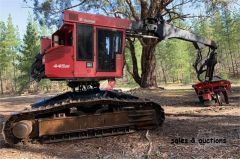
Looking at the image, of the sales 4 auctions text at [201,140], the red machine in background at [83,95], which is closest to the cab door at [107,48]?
the red machine in background at [83,95]

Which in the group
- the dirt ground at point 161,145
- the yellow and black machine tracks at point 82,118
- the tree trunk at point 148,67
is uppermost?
the tree trunk at point 148,67

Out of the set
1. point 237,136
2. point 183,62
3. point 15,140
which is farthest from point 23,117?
point 183,62

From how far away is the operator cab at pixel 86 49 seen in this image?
10.1 meters

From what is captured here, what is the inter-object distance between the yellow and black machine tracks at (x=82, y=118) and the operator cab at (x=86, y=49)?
0.67 metres

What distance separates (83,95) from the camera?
10484 mm

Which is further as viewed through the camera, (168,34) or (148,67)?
(148,67)

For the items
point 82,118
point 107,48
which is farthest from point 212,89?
point 82,118

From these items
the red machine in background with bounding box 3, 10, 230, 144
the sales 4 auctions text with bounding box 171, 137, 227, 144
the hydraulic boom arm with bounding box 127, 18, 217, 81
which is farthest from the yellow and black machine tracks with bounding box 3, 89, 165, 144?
the hydraulic boom arm with bounding box 127, 18, 217, 81

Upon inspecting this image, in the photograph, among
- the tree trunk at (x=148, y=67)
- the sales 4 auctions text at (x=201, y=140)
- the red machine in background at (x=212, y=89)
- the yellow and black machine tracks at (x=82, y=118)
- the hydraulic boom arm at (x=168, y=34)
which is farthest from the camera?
the tree trunk at (x=148, y=67)

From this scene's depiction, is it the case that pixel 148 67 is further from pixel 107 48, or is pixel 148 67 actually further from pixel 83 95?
pixel 83 95

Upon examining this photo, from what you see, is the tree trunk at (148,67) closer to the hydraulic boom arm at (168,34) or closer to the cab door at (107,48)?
the hydraulic boom arm at (168,34)

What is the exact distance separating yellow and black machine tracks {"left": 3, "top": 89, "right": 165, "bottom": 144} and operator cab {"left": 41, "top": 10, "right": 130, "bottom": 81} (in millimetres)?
670

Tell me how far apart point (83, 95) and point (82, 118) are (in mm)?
→ 1046

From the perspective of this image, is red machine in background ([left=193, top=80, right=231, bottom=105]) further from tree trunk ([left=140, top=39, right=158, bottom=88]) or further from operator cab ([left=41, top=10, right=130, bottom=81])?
tree trunk ([left=140, top=39, right=158, bottom=88])
